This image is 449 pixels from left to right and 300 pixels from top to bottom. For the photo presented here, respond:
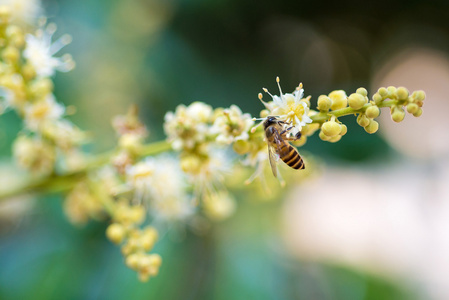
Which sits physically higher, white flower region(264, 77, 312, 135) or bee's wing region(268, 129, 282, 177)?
white flower region(264, 77, 312, 135)

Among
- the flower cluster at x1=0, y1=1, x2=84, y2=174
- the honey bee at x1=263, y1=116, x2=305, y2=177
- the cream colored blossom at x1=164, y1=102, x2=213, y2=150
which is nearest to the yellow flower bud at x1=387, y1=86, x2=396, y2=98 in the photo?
the honey bee at x1=263, y1=116, x2=305, y2=177

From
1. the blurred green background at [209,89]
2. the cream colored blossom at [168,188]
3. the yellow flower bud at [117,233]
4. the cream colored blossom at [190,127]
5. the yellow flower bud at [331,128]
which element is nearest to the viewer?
the yellow flower bud at [331,128]

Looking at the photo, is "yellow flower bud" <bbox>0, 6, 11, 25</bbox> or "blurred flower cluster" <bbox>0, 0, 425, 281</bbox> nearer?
Result: "blurred flower cluster" <bbox>0, 0, 425, 281</bbox>

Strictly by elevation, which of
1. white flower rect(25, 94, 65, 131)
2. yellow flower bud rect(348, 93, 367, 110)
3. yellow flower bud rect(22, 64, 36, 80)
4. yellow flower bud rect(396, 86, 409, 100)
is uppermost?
yellow flower bud rect(22, 64, 36, 80)

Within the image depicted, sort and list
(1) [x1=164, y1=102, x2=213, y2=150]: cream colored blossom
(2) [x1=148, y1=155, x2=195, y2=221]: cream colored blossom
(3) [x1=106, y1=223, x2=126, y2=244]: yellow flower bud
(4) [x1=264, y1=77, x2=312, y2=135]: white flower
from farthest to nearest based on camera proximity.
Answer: (2) [x1=148, y1=155, x2=195, y2=221]: cream colored blossom < (3) [x1=106, y1=223, x2=126, y2=244]: yellow flower bud < (1) [x1=164, y1=102, x2=213, y2=150]: cream colored blossom < (4) [x1=264, y1=77, x2=312, y2=135]: white flower

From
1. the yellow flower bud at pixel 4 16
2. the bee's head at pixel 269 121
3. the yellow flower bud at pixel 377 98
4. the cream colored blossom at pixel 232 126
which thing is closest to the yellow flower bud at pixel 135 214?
the cream colored blossom at pixel 232 126

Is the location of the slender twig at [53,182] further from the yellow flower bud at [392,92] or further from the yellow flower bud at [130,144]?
the yellow flower bud at [392,92]

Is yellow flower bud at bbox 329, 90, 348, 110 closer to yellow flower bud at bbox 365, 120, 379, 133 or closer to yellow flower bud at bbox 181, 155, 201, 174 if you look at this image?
yellow flower bud at bbox 365, 120, 379, 133

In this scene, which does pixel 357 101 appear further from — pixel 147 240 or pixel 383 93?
pixel 147 240
